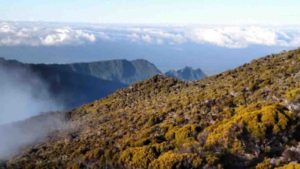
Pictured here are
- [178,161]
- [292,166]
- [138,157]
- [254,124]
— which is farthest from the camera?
[138,157]

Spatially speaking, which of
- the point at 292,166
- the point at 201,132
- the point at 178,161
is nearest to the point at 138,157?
the point at 178,161

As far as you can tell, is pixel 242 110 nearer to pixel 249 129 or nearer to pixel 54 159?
pixel 249 129

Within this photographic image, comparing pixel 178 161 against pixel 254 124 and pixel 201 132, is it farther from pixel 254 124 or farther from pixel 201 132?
pixel 201 132

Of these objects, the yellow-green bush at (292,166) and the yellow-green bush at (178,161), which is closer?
the yellow-green bush at (292,166)

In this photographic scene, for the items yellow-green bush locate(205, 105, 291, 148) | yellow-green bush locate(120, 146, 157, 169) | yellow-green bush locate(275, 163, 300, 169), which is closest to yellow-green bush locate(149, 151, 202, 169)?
yellow-green bush locate(120, 146, 157, 169)

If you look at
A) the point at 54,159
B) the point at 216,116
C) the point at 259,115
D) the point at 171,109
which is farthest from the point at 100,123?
the point at 259,115

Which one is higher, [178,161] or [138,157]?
[178,161]

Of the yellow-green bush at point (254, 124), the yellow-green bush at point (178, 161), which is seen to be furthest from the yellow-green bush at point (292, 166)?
the yellow-green bush at point (254, 124)

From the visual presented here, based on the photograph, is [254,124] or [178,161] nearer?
[178,161]

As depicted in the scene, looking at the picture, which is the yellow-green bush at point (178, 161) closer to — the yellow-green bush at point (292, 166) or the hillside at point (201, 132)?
the hillside at point (201, 132)

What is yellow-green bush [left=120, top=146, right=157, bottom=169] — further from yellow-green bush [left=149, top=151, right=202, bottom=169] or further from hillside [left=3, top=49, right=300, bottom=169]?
yellow-green bush [left=149, top=151, right=202, bottom=169]
